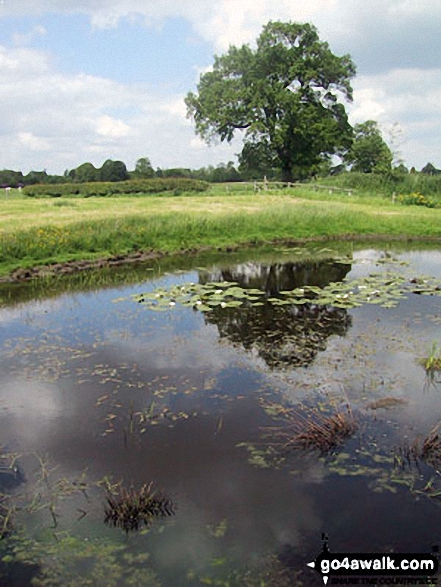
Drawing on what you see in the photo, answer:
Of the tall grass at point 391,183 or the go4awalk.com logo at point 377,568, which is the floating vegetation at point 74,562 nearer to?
the go4awalk.com logo at point 377,568

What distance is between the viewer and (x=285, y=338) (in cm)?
900

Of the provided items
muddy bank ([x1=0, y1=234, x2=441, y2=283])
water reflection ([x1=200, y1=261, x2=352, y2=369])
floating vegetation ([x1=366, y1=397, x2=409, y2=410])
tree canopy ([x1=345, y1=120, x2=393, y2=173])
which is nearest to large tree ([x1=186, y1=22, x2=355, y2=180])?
tree canopy ([x1=345, y1=120, x2=393, y2=173])

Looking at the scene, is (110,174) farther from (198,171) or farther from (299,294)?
(299,294)

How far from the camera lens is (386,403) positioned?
6.43 meters

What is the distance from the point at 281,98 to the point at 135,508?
133ft

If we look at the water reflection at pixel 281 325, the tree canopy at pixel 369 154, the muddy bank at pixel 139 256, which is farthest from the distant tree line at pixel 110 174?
the water reflection at pixel 281 325

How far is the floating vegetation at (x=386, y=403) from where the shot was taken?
20.8ft

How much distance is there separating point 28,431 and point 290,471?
295 cm

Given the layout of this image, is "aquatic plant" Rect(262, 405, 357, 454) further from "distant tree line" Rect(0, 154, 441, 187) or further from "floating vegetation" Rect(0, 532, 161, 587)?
"distant tree line" Rect(0, 154, 441, 187)

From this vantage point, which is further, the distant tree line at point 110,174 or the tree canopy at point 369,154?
the distant tree line at point 110,174

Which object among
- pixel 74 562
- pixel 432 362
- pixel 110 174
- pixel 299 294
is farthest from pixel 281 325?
pixel 110 174

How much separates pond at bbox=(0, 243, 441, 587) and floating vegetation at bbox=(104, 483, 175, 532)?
16 mm

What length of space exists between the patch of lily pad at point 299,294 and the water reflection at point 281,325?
28 cm

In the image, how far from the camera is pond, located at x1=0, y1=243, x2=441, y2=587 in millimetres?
4066
